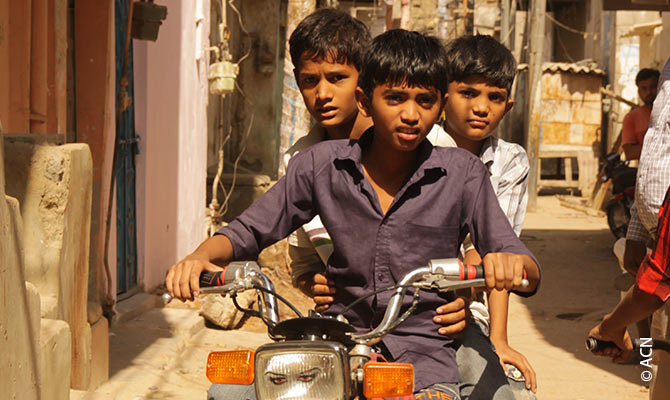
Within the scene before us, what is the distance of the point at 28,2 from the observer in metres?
4.91

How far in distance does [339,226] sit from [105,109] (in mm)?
4442

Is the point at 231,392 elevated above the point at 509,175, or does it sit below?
below

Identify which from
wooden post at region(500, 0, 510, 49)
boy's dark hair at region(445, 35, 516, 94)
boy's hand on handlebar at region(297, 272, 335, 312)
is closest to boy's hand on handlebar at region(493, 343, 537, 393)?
boy's hand on handlebar at region(297, 272, 335, 312)

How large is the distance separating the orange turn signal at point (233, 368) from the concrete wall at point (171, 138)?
6.66 meters

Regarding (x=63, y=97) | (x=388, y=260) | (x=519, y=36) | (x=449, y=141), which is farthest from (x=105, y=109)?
(x=519, y=36)

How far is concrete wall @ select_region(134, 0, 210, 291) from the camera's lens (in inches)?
336

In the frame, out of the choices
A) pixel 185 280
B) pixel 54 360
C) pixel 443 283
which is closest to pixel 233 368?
pixel 185 280

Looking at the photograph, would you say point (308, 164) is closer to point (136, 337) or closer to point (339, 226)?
point (339, 226)

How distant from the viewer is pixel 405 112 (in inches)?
97.6

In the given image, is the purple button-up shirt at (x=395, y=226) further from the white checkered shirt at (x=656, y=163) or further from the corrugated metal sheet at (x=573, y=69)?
the corrugated metal sheet at (x=573, y=69)

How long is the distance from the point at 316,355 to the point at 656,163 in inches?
80.6

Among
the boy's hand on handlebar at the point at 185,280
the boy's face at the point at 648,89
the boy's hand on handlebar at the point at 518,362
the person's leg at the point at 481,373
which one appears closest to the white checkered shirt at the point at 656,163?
the boy's hand on handlebar at the point at 518,362

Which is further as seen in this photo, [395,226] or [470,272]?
[395,226]

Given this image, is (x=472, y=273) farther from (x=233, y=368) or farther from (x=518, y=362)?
(x=518, y=362)
